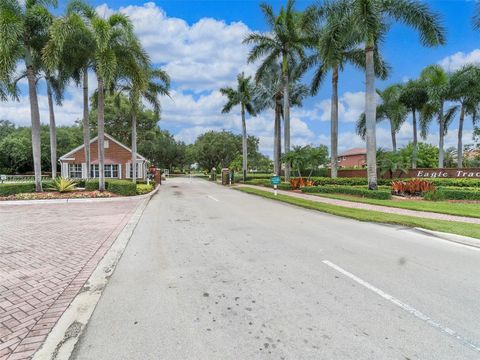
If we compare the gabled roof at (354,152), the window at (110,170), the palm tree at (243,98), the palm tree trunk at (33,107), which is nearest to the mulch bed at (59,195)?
the palm tree trunk at (33,107)

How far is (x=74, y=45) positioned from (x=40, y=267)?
1825 centimetres

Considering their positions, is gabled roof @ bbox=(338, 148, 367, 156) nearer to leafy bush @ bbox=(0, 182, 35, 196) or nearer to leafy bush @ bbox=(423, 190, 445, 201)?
leafy bush @ bbox=(423, 190, 445, 201)

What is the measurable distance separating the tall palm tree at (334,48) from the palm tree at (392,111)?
34.0ft

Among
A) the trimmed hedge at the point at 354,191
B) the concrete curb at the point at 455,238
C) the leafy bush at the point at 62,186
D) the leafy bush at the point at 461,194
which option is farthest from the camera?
the leafy bush at the point at 62,186

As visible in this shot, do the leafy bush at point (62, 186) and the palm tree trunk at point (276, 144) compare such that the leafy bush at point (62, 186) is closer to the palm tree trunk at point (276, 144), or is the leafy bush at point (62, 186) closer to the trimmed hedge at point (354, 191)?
the trimmed hedge at point (354, 191)

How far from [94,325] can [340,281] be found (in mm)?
3329

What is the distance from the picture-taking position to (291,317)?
3.55 metres

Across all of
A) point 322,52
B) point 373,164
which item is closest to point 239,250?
point 373,164

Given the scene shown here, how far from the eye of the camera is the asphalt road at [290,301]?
2.97m

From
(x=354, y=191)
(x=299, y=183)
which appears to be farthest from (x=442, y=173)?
(x=354, y=191)

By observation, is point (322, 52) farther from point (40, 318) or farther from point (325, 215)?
point (40, 318)

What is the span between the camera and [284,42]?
26.8 meters

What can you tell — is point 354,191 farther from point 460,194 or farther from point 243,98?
point 243,98

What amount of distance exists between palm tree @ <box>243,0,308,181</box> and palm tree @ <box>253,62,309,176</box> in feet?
3.97
